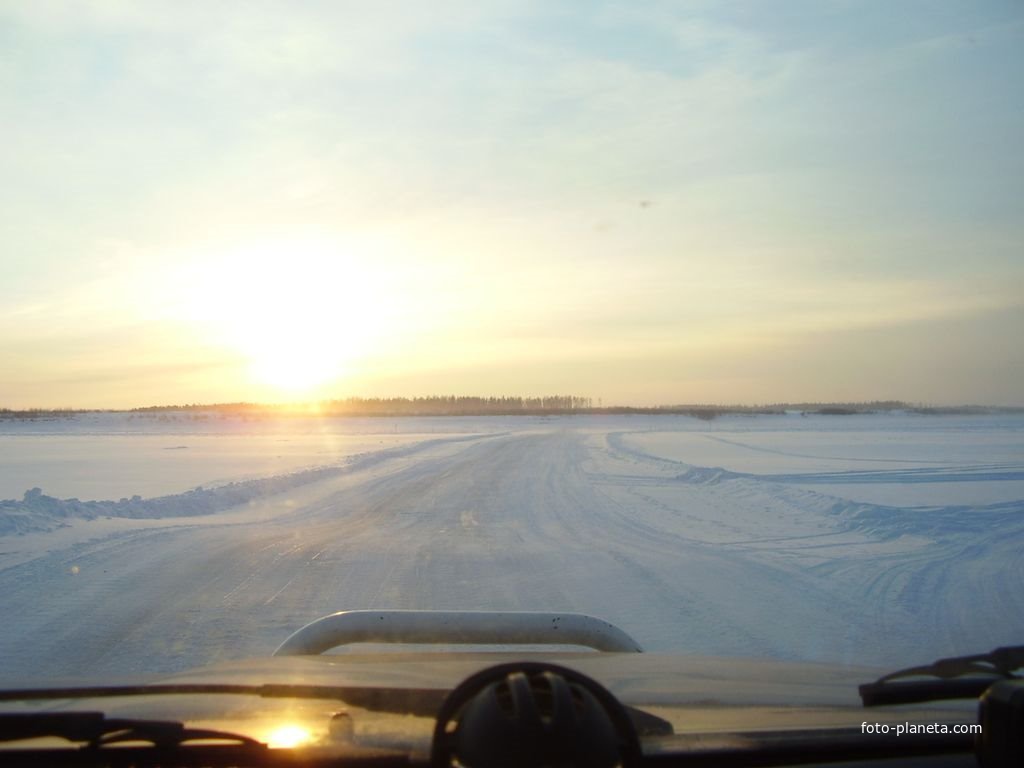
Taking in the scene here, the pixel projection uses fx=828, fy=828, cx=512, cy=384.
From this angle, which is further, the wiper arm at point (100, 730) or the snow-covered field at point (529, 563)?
the snow-covered field at point (529, 563)

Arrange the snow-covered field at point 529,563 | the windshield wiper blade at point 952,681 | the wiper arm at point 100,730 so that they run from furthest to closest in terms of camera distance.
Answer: the snow-covered field at point 529,563 < the windshield wiper blade at point 952,681 < the wiper arm at point 100,730

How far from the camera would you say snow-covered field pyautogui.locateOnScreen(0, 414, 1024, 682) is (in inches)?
272

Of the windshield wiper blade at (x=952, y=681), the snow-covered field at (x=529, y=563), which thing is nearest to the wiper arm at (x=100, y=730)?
the windshield wiper blade at (x=952, y=681)

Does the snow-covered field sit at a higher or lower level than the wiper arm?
lower

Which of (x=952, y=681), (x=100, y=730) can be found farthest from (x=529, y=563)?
(x=100, y=730)

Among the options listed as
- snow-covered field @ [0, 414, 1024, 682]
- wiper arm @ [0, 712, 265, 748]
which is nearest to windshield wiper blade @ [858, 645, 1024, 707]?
wiper arm @ [0, 712, 265, 748]

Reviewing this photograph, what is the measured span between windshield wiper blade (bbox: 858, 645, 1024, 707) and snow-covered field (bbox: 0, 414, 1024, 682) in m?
3.63

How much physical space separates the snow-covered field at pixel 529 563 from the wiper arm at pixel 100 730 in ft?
7.49

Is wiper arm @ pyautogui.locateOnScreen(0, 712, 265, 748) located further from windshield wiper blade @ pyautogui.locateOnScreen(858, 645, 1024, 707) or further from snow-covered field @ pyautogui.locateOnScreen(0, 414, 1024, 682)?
snow-covered field @ pyautogui.locateOnScreen(0, 414, 1024, 682)

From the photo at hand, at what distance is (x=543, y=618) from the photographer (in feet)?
12.4

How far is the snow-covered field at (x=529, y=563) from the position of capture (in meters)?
6.91

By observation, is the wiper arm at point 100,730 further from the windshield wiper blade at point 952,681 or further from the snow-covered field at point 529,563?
the snow-covered field at point 529,563

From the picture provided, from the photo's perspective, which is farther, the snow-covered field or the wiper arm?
the snow-covered field

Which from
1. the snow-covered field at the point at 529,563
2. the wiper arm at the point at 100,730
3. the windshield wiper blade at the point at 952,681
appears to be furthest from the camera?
the snow-covered field at the point at 529,563
